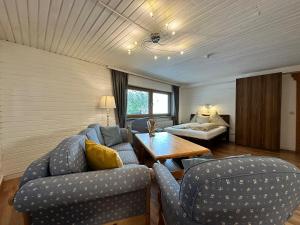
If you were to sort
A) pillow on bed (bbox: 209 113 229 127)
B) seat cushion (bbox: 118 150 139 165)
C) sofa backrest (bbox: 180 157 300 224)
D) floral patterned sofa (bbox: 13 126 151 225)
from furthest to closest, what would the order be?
pillow on bed (bbox: 209 113 229 127) < seat cushion (bbox: 118 150 139 165) < floral patterned sofa (bbox: 13 126 151 225) < sofa backrest (bbox: 180 157 300 224)

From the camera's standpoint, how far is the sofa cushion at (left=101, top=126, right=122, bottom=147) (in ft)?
9.98

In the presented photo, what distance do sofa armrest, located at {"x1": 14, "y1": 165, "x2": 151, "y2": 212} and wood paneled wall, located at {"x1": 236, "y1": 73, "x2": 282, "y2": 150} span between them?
14.7ft

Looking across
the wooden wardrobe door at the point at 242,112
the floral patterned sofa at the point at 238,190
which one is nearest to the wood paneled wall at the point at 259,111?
the wooden wardrobe door at the point at 242,112

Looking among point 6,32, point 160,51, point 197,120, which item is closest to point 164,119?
point 197,120

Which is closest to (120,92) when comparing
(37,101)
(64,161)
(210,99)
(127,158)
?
(37,101)

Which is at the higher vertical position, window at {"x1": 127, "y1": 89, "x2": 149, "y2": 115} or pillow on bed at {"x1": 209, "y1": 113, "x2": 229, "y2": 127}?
window at {"x1": 127, "y1": 89, "x2": 149, "y2": 115}

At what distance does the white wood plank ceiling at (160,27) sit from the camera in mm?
1763

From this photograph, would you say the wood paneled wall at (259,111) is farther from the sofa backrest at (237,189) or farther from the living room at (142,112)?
the sofa backrest at (237,189)

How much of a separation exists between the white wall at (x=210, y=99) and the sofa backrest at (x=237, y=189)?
5.15 meters

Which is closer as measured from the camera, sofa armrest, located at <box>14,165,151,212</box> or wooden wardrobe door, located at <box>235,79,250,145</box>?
sofa armrest, located at <box>14,165,151,212</box>

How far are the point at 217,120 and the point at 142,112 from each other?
269cm

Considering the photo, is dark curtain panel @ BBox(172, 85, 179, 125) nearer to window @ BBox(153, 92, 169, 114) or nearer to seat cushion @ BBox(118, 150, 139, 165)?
window @ BBox(153, 92, 169, 114)

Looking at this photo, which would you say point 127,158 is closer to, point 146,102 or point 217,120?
point 146,102

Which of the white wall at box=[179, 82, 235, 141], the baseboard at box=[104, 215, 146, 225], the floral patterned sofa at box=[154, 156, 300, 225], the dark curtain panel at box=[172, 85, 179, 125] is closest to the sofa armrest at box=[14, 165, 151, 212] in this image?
the baseboard at box=[104, 215, 146, 225]
